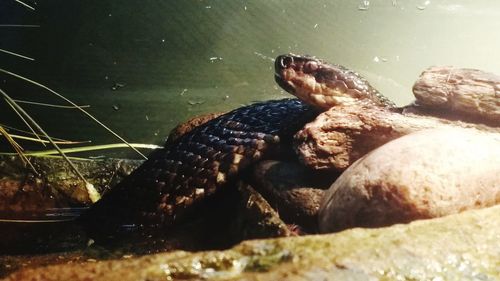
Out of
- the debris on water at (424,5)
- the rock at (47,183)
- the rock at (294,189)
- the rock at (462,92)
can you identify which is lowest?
the rock at (47,183)

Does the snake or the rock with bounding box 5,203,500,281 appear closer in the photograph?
the rock with bounding box 5,203,500,281

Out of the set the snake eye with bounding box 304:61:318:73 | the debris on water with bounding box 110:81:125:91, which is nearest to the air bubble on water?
the debris on water with bounding box 110:81:125:91

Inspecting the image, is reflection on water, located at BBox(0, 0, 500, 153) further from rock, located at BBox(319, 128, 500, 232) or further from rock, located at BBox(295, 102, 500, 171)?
rock, located at BBox(319, 128, 500, 232)

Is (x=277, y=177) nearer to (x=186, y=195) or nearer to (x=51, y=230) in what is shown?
(x=186, y=195)

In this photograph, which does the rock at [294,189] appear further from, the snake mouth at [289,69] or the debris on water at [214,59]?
the debris on water at [214,59]

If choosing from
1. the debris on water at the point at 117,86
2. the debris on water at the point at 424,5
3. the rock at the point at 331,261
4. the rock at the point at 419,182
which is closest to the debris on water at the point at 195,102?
the debris on water at the point at 117,86

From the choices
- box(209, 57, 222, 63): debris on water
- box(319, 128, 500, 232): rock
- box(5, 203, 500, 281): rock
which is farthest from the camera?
box(209, 57, 222, 63): debris on water

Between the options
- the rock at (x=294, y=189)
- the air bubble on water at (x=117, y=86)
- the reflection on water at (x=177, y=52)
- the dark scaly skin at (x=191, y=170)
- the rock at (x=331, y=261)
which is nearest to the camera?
the rock at (x=331, y=261)
